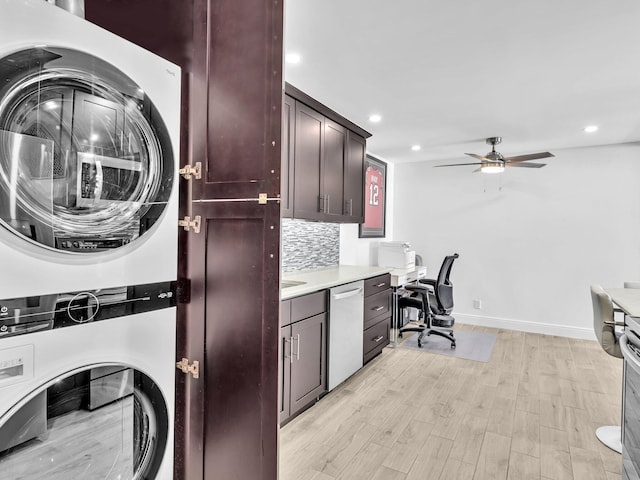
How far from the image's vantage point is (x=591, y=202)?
15.7 ft

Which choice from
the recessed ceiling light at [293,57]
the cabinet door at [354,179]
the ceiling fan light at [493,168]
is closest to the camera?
the recessed ceiling light at [293,57]

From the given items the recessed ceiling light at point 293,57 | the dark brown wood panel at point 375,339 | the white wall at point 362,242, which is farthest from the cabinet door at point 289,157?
the white wall at point 362,242

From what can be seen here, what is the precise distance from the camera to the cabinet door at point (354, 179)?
374 cm

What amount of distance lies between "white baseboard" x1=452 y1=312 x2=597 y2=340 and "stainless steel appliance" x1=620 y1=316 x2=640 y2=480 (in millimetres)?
3594

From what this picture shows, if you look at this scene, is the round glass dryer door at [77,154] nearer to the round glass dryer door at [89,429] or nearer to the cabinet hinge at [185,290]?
the cabinet hinge at [185,290]

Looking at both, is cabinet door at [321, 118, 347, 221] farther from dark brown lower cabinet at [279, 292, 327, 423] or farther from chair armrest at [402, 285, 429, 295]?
chair armrest at [402, 285, 429, 295]

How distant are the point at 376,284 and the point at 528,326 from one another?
271cm

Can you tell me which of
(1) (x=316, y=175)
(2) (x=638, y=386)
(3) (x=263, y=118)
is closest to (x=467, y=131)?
(1) (x=316, y=175)

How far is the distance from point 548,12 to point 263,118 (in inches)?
64.0

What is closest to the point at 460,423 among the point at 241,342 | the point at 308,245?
the point at 241,342

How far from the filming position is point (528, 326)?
515cm

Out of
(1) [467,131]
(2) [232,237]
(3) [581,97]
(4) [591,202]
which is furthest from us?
(4) [591,202]

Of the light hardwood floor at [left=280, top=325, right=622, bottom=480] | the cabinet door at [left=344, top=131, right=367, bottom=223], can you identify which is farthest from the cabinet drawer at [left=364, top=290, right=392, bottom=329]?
the cabinet door at [left=344, top=131, right=367, bottom=223]

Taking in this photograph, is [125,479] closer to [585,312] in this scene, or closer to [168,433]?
[168,433]
